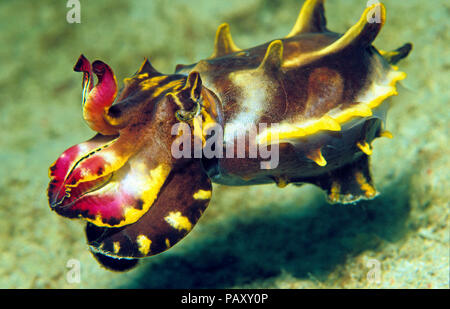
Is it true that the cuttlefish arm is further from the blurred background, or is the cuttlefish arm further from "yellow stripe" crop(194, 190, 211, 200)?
the blurred background

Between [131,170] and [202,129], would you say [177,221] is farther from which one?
[202,129]

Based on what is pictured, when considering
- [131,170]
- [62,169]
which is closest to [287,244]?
[131,170]

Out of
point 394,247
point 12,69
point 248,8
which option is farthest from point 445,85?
point 12,69

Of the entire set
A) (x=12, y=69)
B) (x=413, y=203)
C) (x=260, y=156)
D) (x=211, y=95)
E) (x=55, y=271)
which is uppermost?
(x=12, y=69)

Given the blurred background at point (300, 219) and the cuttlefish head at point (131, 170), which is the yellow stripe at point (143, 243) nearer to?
the cuttlefish head at point (131, 170)

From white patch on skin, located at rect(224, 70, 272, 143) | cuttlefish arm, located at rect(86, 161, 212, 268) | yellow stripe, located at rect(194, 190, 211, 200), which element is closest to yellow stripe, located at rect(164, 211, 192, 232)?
cuttlefish arm, located at rect(86, 161, 212, 268)

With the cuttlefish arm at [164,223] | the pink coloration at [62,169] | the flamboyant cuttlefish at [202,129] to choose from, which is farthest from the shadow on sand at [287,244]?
the pink coloration at [62,169]

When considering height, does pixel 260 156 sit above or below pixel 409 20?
below

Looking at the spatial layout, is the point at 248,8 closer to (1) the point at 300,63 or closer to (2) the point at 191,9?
(2) the point at 191,9
